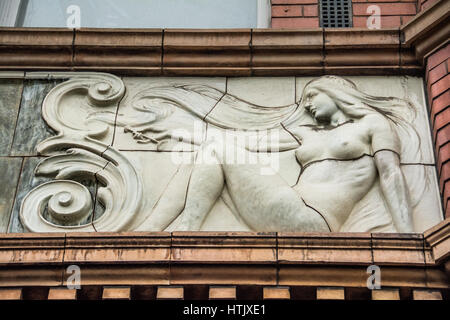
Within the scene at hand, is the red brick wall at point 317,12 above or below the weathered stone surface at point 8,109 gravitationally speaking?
above

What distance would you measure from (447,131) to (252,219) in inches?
72.0

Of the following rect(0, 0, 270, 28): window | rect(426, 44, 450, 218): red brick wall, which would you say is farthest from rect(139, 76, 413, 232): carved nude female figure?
rect(0, 0, 270, 28): window

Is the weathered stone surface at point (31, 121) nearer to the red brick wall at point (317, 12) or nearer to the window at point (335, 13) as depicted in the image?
the red brick wall at point (317, 12)

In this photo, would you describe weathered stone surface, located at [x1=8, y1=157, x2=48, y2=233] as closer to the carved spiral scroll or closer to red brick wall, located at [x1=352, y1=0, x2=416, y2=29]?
the carved spiral scroll

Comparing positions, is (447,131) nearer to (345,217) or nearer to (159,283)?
(345,217)

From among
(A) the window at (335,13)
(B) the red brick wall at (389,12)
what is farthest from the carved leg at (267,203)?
(B) the red brick wall at (389,12)

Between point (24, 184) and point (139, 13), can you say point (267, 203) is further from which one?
point (139, 13)

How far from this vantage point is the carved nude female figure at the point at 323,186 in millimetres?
→ 8992

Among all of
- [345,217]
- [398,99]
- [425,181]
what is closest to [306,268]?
[345,217]

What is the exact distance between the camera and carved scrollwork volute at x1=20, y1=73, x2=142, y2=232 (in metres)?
9.24

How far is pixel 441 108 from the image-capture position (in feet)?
31.4

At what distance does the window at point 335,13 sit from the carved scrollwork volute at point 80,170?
2200 millimetres
